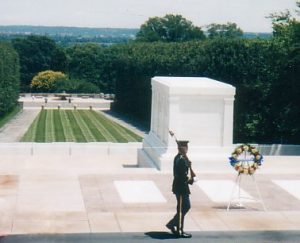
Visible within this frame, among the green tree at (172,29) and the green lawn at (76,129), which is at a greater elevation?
the green tree at (172,29)

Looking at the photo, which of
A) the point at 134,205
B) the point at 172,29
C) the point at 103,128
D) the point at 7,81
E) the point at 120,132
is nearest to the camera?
the point at 134,205

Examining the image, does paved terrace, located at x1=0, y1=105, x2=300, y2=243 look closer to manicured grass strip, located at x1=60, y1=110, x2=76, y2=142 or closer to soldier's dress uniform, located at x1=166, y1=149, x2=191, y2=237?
soldier's dress uniform, located at x1=166, y1=149, x2=191, y2=237

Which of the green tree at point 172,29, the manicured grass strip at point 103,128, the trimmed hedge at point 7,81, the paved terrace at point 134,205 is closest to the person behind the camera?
the paved terrace at point 134,205

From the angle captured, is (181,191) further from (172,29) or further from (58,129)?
(172,29)

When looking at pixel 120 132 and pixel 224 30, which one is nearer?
pixel 120 132

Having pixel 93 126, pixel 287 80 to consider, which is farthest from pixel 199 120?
pixel 93 126

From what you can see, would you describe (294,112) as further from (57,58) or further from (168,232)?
(57,58)

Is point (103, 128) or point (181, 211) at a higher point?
point (181, 211)

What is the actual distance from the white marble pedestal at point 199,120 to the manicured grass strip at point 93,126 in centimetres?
2462

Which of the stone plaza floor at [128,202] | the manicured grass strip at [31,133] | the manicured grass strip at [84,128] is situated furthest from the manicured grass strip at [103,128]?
the stone plaza floor at [128,202]

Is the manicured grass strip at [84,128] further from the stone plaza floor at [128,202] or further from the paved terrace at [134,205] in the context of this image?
the stone plaza floor at [128,202]

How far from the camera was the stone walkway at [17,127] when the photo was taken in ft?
156

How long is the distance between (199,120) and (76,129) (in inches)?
1299

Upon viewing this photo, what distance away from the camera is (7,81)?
222 ft
